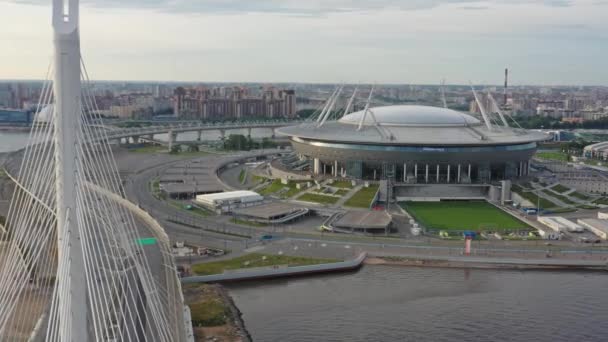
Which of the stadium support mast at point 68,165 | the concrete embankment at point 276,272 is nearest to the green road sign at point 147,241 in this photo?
the concrete embankment at point 276,272

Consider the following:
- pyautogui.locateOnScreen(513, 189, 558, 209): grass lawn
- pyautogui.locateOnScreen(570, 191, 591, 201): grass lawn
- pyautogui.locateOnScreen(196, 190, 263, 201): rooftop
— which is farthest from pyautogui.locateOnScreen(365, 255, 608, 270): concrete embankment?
pyautogui.locateOnScreen(570, 191, 591, 201): grass lawn

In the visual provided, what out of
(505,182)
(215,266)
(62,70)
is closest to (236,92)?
(505,182)

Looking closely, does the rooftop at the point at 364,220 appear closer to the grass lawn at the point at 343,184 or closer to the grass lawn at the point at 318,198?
the grass lawn at the point at 318,198

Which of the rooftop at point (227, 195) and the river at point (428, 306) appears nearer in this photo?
the river at point (428, 306)

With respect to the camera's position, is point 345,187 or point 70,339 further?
point 345,187

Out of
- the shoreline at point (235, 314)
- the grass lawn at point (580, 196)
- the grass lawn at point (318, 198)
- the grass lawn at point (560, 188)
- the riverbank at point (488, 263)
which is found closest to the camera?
the shoreline at point (235, 314)

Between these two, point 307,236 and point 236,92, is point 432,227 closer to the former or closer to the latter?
point 307,236

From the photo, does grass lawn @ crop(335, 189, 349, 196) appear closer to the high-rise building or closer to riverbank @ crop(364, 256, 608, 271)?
riverbank @ crop(364, 256, 608, 271)

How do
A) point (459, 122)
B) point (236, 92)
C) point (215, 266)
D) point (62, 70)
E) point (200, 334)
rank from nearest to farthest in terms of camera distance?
point (62, 70) < point (200, 334) < point (215, 266) < point (459, 122) < point (236, 92)
